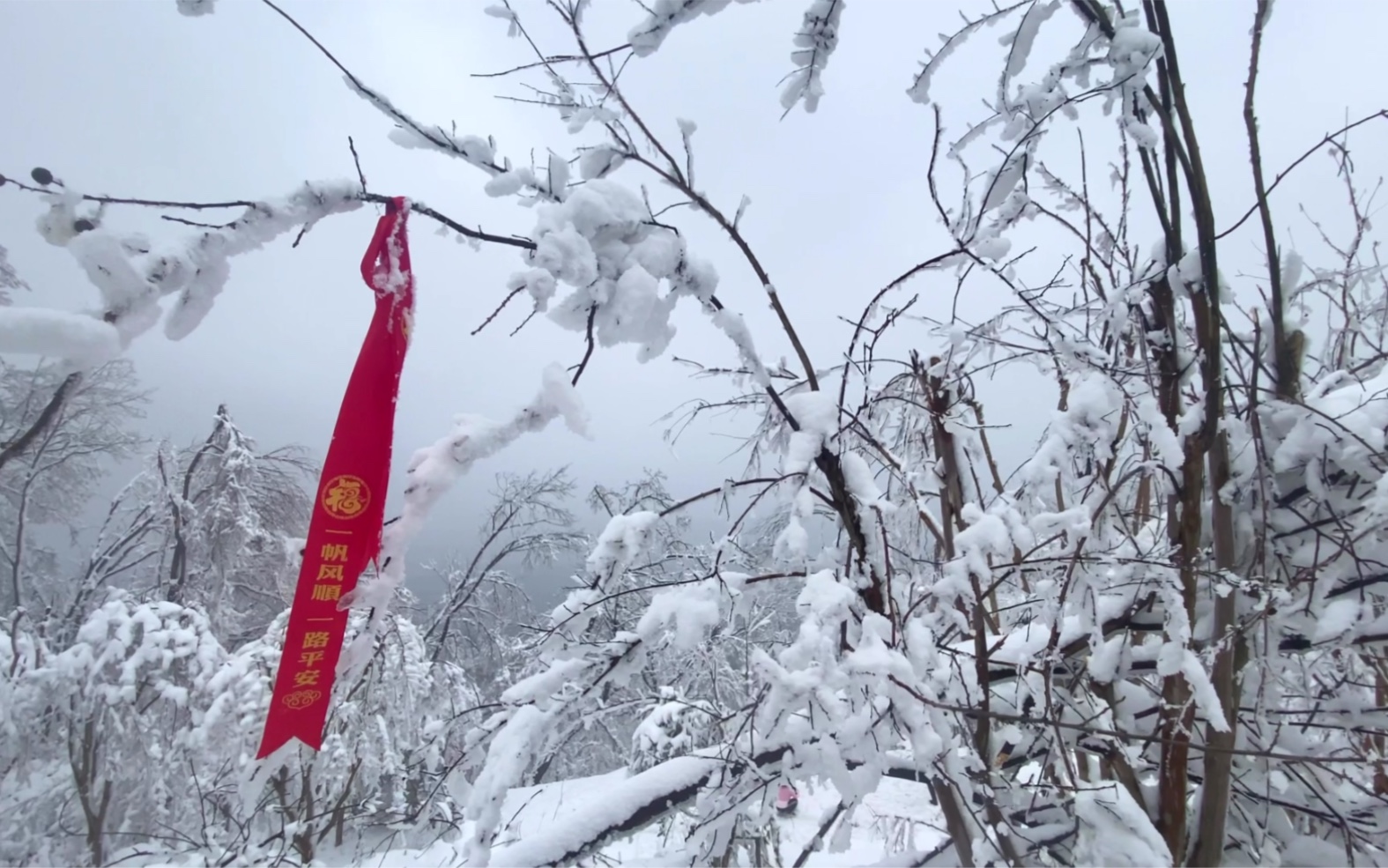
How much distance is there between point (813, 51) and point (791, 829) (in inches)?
302

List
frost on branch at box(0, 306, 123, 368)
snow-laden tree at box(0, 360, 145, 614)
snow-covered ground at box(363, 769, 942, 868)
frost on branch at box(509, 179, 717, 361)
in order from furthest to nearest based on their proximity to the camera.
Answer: snow-laden tree at box(0, 360, 145, 614) → snow-covered ground at box(363, 769, 942, 868) → frost on branch at box(509, 179, 717, 361) → frost on branch at box(0, 306, 123, 368)

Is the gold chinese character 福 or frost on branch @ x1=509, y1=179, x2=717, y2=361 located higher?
frost on branch @ x1=509, y1=179, x2=717, y2=361

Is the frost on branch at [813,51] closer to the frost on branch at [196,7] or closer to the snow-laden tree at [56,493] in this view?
the frost on branch at [196,7]

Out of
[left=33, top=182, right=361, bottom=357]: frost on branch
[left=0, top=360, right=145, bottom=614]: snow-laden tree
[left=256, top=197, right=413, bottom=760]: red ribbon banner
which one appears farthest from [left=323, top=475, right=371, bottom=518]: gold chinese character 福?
[left=0, top=360, right=145, bottom=614]: snow-laden tree

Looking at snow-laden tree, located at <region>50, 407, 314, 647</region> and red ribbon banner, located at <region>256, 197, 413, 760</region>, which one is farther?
snow-laden tree, located at <region>50, 407, 314, 647</region>

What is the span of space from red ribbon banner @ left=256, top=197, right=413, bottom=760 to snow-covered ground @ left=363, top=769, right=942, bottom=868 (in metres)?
0.34

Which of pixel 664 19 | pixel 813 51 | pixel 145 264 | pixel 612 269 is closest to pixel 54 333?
pixel 145 264

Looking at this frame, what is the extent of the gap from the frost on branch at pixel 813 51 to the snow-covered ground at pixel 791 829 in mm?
1133

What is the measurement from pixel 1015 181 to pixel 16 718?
26.7ft

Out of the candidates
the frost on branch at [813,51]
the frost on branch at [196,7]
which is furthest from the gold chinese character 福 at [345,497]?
the frost on branch at [813,51]

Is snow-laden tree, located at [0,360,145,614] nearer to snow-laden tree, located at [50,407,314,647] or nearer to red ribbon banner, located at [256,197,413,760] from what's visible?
snow-laden tree, located at [50,407,314,647]

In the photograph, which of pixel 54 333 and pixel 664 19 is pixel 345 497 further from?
pixel 664 19

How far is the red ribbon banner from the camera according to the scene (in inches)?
37.3

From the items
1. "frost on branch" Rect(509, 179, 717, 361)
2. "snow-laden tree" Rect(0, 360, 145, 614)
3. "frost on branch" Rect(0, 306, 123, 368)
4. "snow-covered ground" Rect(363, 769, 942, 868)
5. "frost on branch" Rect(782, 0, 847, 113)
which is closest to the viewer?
"frost on branch" Rect(0, 306, 123, 368)
